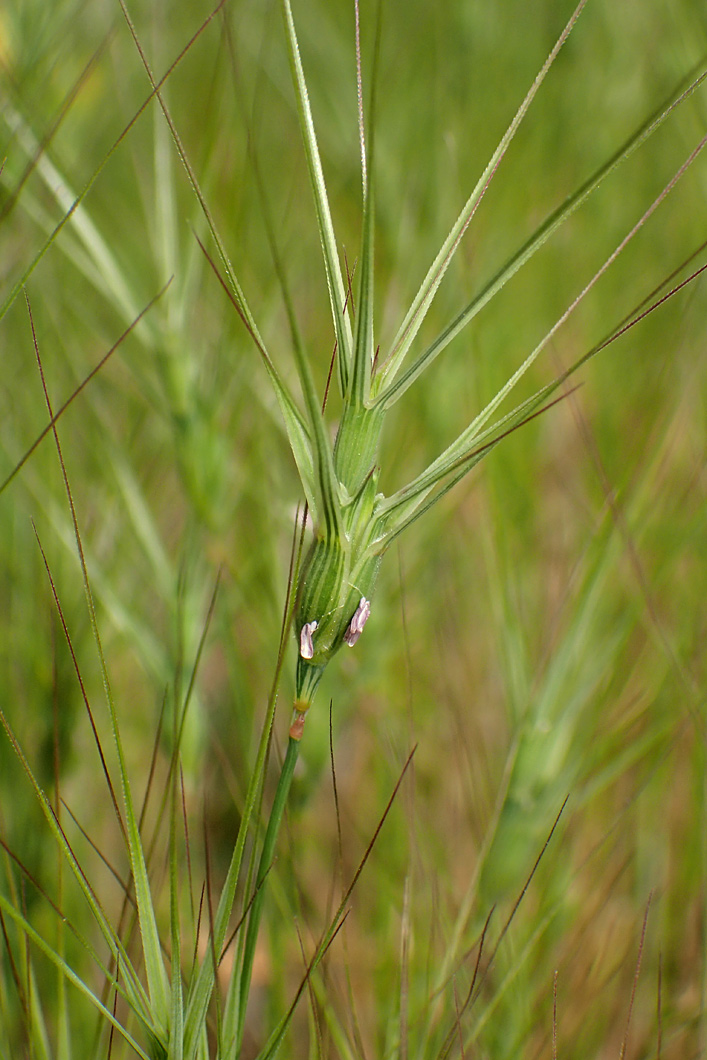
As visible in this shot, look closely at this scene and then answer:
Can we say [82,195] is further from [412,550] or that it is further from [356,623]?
[412,550]

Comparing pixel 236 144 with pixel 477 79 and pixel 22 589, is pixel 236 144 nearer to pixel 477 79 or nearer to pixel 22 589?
pixel 477 79

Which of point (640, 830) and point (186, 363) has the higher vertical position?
point (186, 363)

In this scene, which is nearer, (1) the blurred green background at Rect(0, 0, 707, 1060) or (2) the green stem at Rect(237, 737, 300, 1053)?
(2) the green stem at Rect(237, 737, 300, 1053)

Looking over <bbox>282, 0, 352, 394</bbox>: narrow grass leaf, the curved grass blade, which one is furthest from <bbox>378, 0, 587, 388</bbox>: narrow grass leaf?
the curved grass blade

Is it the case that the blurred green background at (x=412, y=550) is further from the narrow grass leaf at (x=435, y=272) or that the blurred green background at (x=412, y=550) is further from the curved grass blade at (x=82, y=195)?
the narrow grass leaf at (x=435, y=272)

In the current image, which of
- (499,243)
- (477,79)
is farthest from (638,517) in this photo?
(477,79)

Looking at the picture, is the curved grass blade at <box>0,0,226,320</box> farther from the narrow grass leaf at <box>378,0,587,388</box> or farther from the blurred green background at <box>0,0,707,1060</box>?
the narrow grass leaf at <box>378,0,587,388</box>

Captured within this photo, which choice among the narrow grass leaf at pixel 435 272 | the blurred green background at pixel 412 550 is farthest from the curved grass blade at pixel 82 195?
the narrow grass leaf at pixel 435 272
